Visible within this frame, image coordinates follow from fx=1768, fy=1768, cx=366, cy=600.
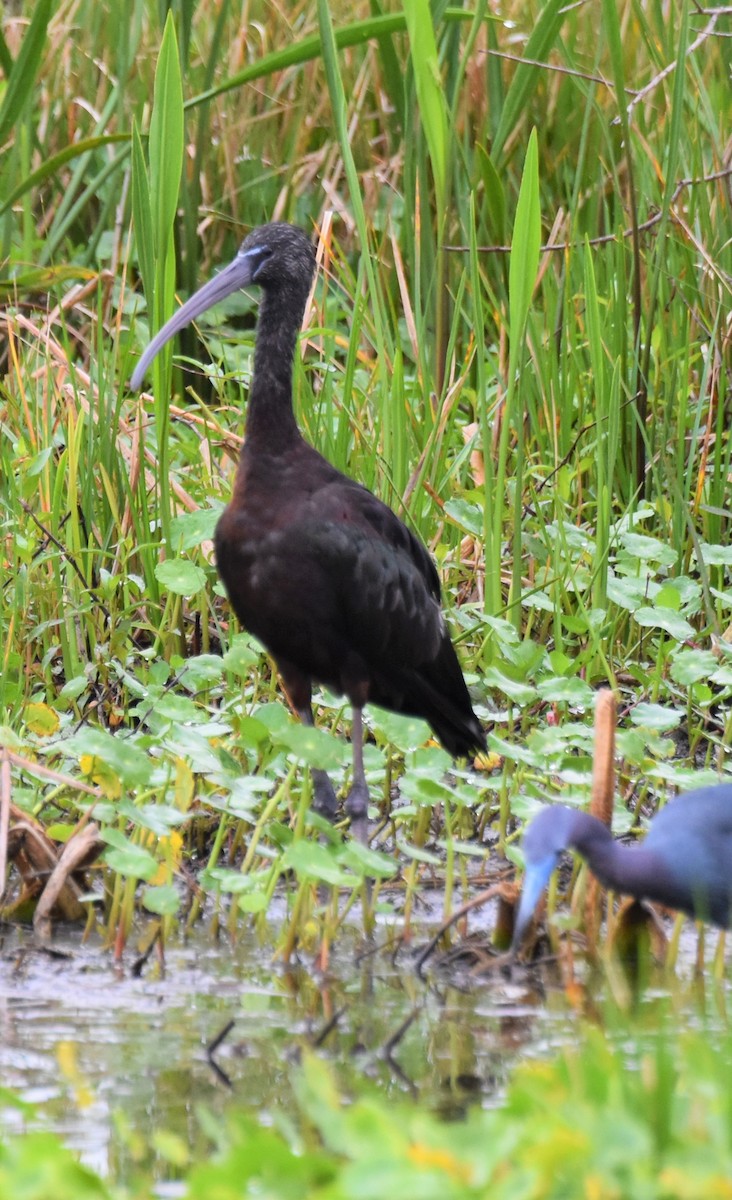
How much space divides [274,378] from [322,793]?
0.99m

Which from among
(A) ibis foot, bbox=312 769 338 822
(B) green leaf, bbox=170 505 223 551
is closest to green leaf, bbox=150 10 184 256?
(B) green leaf, bbox=170 505 223 551

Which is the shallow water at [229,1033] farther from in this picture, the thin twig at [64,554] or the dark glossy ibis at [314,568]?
the thin twig at [64,554]

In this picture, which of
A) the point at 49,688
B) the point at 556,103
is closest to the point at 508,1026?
the point at 49,688

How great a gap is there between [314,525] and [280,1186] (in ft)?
6.97

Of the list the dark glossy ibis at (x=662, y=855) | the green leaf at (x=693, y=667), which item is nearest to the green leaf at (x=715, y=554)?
the green leaf at (x=693, y=667)

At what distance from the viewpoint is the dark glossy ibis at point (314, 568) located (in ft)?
12.9

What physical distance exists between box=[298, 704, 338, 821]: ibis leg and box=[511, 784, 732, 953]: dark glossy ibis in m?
1.13

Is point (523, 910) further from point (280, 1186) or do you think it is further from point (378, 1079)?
point (280, 1186)

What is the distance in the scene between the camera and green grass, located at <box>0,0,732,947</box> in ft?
12.2

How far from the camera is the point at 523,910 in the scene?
2.88 meters

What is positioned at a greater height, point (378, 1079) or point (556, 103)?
point (556, 103)

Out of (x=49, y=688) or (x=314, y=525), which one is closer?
(x=314, y=525)

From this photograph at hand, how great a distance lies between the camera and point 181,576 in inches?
171

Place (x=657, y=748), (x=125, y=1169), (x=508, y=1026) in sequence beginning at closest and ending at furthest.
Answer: (x=125, y=1169) → (x=508, y=1026) → (x=657, y=748)
